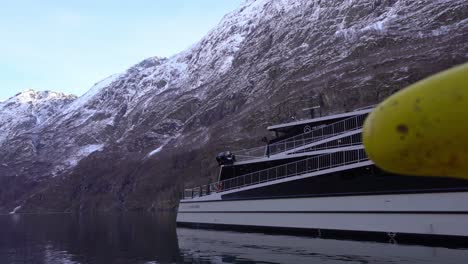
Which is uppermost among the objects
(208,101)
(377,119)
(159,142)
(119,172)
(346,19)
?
(346,19)

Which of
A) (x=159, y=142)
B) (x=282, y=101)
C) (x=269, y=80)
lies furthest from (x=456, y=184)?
(x=159, y=142)

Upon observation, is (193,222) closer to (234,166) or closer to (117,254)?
(234,166)

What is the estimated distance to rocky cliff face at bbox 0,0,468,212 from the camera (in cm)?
11319

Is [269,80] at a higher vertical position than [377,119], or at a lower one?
higher

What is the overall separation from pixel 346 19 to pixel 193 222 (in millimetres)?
136121

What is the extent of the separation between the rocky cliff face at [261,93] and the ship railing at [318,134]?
220ft

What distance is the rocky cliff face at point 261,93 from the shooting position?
113188mm

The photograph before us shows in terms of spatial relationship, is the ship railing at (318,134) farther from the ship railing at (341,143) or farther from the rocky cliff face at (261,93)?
the rocky cliff face at (261,93)

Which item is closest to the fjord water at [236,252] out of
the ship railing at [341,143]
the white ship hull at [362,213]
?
the white ship hull at [362,213]

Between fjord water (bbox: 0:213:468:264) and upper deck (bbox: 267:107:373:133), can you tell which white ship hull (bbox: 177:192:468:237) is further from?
upper deck (bbox: 267:107:373:133)

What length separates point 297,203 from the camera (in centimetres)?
3155

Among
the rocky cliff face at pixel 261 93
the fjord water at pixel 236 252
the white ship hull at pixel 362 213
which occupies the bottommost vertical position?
the fjord water at pixel 236 252

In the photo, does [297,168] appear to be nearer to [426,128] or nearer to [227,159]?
[227,159]

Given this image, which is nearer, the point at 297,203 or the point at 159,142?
the point at 297,203
